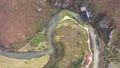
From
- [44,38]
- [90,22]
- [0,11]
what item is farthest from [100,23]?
[0,11]

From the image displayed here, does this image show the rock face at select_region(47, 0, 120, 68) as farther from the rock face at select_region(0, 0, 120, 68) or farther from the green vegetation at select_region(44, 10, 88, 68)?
the green vegetation at select_region(44, 10, 88, 68)

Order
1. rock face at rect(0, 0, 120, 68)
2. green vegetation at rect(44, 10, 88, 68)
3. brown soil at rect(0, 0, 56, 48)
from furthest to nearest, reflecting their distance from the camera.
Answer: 1. brown soil at rect(0, 0, 56, 48)
2. rock face at rect(0, 0, 120, 68)
3. green vegetation at rect(44, 10, 88, 68)

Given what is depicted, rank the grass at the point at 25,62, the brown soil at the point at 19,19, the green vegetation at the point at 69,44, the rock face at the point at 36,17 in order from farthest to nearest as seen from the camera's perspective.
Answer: the brown soil at the point at 19,19
the rock face at the point at 36,17
the grass at the point at 25,62
the green vegetation at the point at 69,44

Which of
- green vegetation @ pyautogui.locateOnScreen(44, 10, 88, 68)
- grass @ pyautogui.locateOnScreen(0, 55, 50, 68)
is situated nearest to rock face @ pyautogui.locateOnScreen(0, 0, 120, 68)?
grass @ pyautogui.locateOnScreen(0, 55, 50, 68)

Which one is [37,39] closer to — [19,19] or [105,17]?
[19,19]

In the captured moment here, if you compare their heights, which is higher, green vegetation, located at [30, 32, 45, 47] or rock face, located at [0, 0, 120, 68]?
rock face, located at [0, 0, 120, 68]

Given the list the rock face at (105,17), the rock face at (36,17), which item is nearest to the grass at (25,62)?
the rock face at (36,17)

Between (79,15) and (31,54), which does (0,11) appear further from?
(79,15)

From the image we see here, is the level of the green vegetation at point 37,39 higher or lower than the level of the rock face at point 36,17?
lower

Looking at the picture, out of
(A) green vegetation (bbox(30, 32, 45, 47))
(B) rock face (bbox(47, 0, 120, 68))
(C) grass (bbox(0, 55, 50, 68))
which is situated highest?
(B) rock face (bbox(47, 0, 120, 68))

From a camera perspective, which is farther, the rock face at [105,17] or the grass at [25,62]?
the rock face at [105,17]

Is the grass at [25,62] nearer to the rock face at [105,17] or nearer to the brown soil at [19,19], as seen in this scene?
the brown soil at [19,19]
